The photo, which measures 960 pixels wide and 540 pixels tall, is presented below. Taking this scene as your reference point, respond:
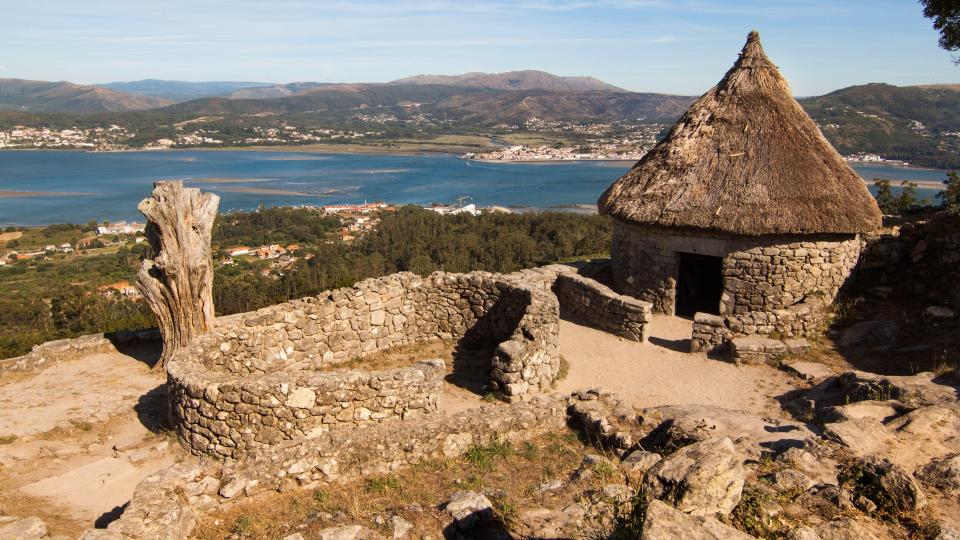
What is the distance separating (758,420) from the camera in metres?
7.24

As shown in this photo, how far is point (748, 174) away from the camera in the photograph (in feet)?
39.4

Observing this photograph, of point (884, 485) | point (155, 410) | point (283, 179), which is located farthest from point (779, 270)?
point (283, 179)

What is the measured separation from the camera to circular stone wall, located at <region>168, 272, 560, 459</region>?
6875 mm

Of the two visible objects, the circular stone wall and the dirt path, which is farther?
the circular stone wall

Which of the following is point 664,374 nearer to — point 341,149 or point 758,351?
point 758,351

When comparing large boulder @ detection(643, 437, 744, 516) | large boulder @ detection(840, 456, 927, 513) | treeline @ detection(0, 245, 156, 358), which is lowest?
treeline @ detection(0, 245, 156, 358)

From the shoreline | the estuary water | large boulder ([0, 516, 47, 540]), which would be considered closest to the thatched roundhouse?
large boulder ([0, 516, 47, 540])

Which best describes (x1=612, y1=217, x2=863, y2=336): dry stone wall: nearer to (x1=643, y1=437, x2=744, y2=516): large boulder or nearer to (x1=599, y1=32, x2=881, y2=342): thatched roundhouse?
(x1=599, y1=32, x2=881, y2=342): thatched roundhouse

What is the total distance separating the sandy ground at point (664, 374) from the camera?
8984mm

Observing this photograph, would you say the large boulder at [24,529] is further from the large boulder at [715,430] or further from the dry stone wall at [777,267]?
the dry stone wall at [777,267]

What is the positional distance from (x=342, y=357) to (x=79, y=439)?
384 cm

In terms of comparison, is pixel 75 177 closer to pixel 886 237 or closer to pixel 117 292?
pixel 117 292

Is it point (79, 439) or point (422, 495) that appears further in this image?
point (79, 439)

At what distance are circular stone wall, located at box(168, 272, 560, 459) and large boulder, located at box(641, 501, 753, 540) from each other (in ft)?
14.7
